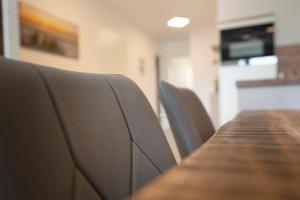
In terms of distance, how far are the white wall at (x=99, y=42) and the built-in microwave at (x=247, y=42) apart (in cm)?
171

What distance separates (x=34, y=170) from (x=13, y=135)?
72 millimetres

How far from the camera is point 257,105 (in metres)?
2.28

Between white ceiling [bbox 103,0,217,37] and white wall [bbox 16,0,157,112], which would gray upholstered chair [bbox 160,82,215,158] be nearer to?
white wall [bbox 16,0,157,112]

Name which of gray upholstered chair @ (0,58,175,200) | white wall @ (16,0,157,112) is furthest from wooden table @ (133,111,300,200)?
white wall @ (16,0,157,112)

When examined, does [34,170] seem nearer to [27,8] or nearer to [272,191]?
[272,191]

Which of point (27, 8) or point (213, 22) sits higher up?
point (213, 22)

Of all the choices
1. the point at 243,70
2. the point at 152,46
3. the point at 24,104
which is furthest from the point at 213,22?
the point at 24,104

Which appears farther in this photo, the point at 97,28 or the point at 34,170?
the point at 97,28

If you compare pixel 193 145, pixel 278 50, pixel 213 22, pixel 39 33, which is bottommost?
pixel 193 145

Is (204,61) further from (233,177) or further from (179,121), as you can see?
(233,177)

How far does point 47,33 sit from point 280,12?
2.51 meters

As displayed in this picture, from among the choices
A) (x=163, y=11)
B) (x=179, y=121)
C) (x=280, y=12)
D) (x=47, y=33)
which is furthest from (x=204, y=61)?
(x=179, y=121)

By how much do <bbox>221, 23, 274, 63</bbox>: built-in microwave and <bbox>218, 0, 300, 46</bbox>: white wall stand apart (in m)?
0.11

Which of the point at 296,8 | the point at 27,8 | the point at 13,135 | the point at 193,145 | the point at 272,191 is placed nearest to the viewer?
the point at 272,191
